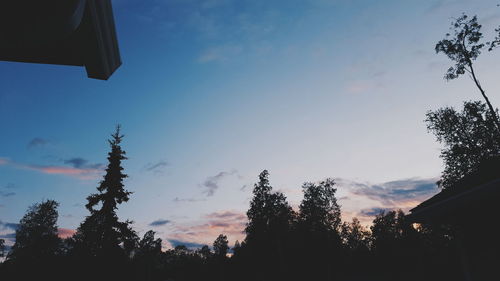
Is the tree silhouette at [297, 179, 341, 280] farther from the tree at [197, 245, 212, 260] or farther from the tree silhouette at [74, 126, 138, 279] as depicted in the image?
the tree at [197, 245, 212, 260]

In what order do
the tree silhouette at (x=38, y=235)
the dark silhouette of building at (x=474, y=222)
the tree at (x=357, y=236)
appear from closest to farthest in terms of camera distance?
the dark silhouette of building at (x=474, y=222) < the tree silhouette at (x=38, y=235) < the tree at (x=357, y=236)

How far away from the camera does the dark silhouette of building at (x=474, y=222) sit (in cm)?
571

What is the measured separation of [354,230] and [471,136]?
49.5m

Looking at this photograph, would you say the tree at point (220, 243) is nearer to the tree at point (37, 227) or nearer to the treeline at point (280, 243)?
the treeline at point (280, 243)

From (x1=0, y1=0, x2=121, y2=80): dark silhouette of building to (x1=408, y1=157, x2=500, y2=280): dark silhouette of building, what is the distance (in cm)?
672

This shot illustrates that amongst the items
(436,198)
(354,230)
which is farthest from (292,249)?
(436,198)

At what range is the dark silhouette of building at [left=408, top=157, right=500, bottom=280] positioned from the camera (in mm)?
5711

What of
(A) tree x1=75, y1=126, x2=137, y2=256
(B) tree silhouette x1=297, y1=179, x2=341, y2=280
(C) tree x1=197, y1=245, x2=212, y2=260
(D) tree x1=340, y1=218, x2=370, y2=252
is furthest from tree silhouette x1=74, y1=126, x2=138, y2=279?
(C) tree x1=197, y1=245, x2=212, y2=260

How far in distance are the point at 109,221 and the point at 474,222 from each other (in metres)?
28.9

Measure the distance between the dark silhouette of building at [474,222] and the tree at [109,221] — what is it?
27.5 metres

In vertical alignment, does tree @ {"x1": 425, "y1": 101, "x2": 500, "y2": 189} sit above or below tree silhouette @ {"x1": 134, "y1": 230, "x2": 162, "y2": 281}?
above

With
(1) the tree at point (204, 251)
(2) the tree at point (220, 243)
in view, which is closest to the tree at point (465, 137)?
(2) the tree at point (220, 243)

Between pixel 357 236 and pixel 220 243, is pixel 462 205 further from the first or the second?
pixel 220 243

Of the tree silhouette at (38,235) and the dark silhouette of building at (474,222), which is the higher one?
the tree silhouette at (38,235)
